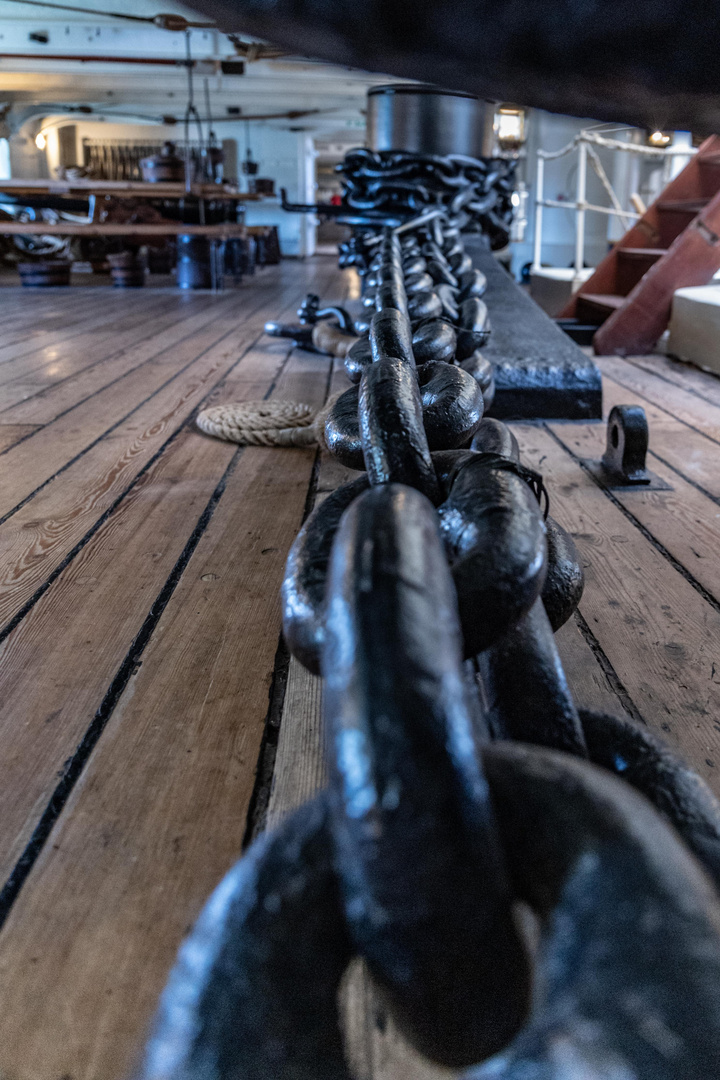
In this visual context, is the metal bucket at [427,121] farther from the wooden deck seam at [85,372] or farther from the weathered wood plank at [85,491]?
the weathered wood plank at [85,491]

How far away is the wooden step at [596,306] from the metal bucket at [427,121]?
2.81ft

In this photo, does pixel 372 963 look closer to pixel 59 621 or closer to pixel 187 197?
pixel 59 621

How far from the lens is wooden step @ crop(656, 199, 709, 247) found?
402 cm

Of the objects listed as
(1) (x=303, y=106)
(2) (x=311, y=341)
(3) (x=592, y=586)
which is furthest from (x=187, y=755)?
(1) (x=303, y=106)

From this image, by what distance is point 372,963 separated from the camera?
0.31 meters

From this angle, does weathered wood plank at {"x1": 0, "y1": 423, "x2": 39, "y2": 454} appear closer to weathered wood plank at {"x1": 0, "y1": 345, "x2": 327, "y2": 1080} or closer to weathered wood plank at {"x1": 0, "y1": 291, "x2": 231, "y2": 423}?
weathered wood plank at {"x1": 0, "y1": 291, "x2": 231, "y2": 423}

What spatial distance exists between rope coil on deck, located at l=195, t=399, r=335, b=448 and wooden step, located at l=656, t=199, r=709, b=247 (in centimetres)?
262

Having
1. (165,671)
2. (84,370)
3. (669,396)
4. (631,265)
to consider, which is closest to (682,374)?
(669,396)

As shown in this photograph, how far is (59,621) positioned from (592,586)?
726 mm

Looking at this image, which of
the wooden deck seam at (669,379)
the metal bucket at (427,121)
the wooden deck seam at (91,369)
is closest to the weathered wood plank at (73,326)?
the wooden deck seam at (91,369)

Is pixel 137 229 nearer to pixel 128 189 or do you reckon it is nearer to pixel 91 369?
pixel 128 189

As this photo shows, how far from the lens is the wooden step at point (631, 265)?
4.15m

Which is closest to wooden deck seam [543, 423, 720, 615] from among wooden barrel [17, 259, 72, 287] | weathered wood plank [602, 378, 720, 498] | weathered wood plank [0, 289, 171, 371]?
weathered wood plank [602, 378, 720, 498]

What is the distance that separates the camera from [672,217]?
4168mm
